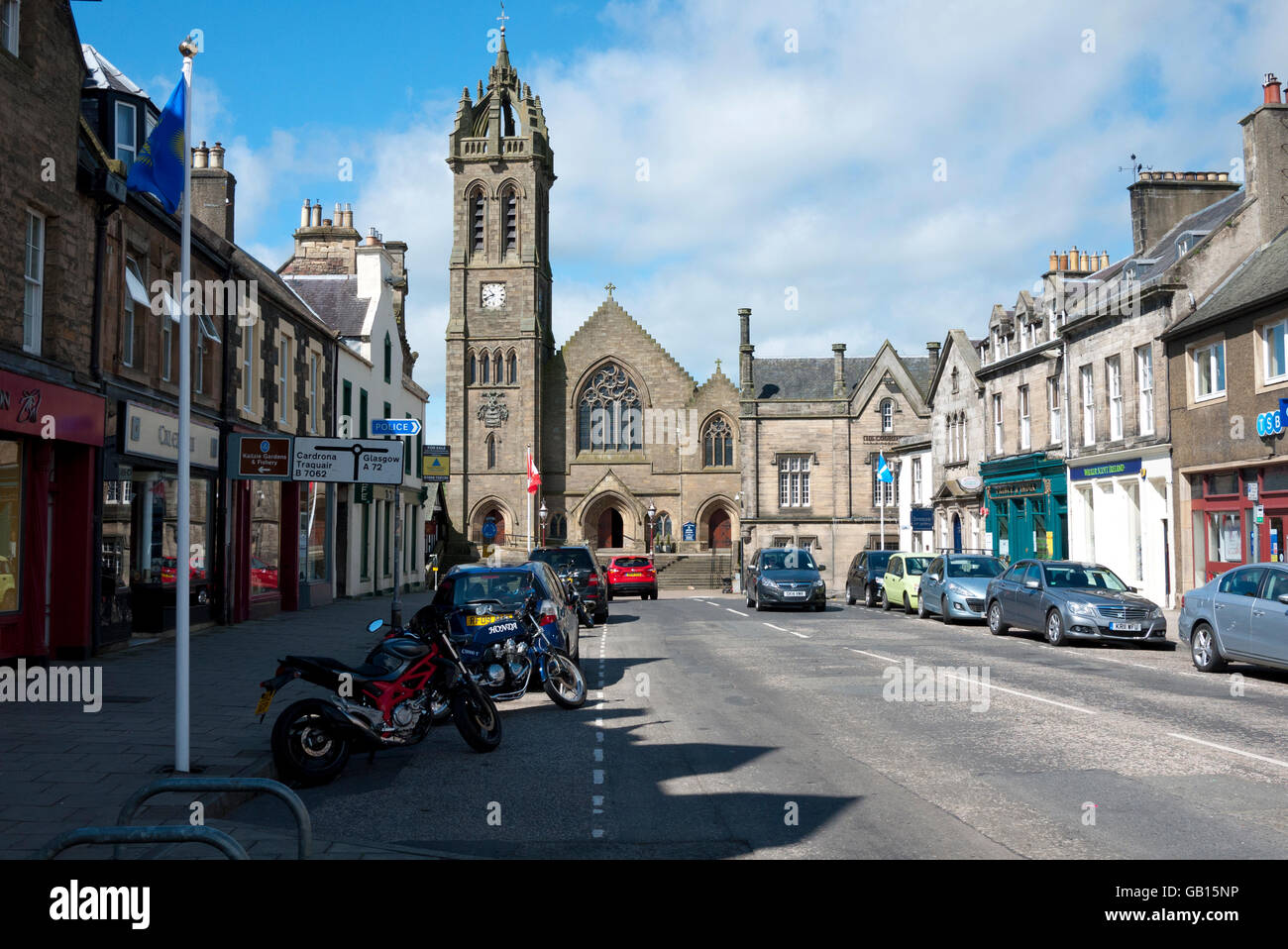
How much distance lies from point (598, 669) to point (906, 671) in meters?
4.12

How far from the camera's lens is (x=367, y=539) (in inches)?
1307

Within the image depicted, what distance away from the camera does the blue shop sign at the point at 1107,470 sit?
92.8 ft

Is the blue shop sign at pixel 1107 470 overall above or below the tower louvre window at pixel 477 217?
below

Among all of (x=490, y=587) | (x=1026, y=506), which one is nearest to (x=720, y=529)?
(x=1026, y=506)

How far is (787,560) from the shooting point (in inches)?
1258

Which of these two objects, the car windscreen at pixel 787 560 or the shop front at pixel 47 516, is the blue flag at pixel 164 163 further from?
the car windscreen at pixel 787 560

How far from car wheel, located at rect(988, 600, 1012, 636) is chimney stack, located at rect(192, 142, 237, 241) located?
677 inches

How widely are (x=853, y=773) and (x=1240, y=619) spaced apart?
8343mm

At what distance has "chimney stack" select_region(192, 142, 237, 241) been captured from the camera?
23.5 metres

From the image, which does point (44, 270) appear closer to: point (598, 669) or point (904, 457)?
point (598, 669)

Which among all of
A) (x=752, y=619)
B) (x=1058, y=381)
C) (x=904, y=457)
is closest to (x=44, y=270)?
(x=752, y=619)

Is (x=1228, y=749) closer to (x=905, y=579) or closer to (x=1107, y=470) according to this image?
(x=905, y=579)

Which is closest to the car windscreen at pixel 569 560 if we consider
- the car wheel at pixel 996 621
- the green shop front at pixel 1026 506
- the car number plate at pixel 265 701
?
the car wheel at pixel 996 621

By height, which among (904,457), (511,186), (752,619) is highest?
(511,186)
